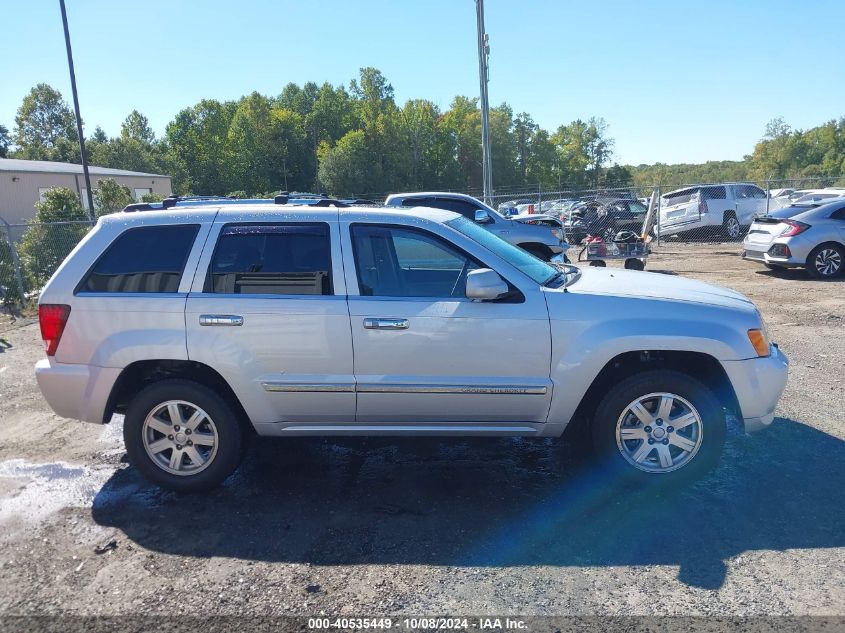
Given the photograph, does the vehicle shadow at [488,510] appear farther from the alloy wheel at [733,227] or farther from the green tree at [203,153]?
the green tree at [203,153]

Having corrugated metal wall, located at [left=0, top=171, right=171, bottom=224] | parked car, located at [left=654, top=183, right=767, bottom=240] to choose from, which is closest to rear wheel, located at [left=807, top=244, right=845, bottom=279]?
parked car, located at [left=654, top=183, right=767, bottom=240]

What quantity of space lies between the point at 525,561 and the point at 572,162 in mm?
84646

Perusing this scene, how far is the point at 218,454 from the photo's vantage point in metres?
4.14

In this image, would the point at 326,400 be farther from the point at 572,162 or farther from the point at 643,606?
the point at 572,162

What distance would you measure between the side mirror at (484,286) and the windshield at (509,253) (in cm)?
30

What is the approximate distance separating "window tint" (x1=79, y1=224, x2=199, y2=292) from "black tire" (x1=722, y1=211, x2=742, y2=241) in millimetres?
19353

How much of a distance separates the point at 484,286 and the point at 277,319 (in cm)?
134

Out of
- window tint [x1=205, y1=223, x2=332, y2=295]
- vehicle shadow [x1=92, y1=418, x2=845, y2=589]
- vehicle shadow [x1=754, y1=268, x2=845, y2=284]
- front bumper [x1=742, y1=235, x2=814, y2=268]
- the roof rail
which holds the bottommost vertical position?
vehicle shadow [x1=92, y1=418, x2=845, y2=589]

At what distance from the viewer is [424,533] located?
365 centimetres

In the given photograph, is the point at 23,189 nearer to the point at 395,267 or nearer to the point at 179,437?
the point at 179,437

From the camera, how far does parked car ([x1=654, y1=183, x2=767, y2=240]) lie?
1964cm

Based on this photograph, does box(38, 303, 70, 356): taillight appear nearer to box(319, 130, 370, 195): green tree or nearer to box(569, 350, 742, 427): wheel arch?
box(569, 350, 742, 427): wheel arch

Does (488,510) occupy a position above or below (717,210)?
below

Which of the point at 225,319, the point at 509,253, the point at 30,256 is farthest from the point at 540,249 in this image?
the point at 30,256
